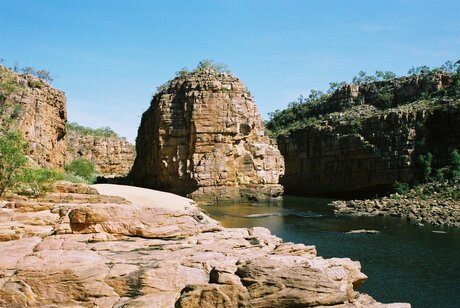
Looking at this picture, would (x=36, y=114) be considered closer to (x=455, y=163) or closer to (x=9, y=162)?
(x=9, y=162)

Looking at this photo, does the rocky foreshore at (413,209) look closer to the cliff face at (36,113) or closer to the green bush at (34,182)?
the cliff face at (36,113)

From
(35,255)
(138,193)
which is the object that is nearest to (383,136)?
(138,193)

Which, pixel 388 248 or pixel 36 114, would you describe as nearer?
pixel 388 248

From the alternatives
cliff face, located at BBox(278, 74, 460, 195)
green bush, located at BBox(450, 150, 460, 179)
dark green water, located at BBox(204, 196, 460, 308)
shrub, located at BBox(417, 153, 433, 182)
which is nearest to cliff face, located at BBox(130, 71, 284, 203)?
dark green water, located at BBox(204, 196, 460, 308)

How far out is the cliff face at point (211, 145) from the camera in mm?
62719

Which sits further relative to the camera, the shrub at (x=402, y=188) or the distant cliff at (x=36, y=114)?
the shrub at (x=402, y=188)

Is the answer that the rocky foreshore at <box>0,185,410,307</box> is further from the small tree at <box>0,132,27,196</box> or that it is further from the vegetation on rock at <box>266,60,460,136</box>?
the vegetation on rock at <box>266,60,460,136</box>

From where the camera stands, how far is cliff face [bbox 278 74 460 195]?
72.9 metres

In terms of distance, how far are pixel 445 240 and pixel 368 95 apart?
67.1m

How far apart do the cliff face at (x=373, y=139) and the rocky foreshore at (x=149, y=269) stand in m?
64.3

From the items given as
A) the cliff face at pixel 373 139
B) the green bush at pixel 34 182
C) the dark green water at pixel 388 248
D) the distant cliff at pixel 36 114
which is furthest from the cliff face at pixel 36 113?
the cliff face at pixel 373 139

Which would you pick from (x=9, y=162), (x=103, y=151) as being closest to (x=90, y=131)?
(x=103, y=151)

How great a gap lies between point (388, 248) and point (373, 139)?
168 ft

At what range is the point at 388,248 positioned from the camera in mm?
30594
